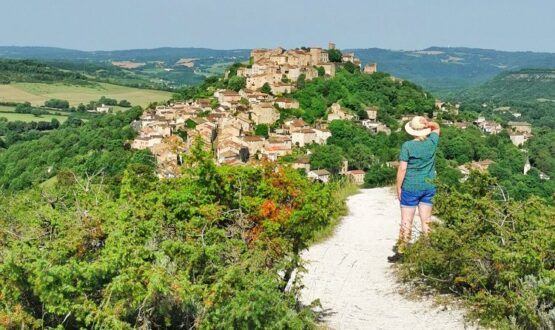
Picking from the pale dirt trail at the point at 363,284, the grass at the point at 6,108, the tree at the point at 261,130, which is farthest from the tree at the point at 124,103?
the pale dirt trail at the point at 363,284

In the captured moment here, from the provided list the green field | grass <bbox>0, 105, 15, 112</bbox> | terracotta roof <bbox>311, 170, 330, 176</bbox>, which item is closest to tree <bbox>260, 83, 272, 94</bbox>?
terracotta roof <bbox>311, 170, 330, 176</bbox>

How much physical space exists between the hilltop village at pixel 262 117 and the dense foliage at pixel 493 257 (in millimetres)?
40942

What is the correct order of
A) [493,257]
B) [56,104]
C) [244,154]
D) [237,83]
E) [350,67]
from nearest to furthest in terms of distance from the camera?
[493,257]
[244,154]
[237,83]
[350,67]
[56,104]

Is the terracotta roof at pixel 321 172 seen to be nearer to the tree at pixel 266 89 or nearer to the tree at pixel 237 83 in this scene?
the tree at pixel 266 89

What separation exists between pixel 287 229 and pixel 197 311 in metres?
1.47

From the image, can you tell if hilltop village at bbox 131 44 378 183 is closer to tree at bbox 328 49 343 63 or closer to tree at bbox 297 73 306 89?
tree at bbox 297 73 306 89

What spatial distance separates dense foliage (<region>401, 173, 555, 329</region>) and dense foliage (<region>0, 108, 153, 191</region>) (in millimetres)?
41944

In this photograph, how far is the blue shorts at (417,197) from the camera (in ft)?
26.4

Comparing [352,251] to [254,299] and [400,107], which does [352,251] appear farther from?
[400,107]

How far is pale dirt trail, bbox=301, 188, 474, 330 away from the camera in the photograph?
6.17 meters

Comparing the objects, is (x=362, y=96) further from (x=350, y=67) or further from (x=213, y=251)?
(x=213, y=251)

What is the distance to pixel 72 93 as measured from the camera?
427ft

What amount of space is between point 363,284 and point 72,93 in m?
132

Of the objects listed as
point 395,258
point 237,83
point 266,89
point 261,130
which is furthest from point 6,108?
point 395,258
